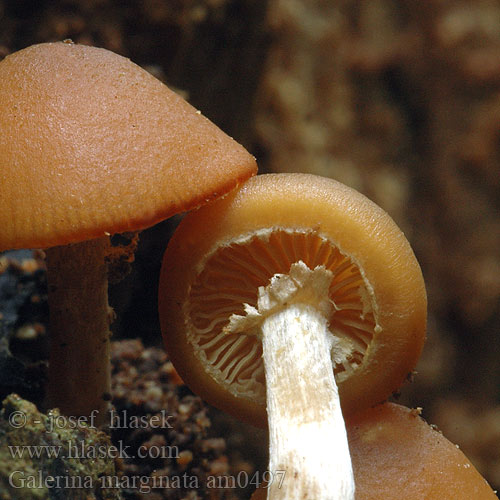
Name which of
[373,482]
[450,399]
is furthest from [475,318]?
[373,482]

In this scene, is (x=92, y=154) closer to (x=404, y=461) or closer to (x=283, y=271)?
(x=283, y=271)

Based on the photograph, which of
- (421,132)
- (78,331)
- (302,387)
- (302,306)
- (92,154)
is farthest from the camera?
(421,132)

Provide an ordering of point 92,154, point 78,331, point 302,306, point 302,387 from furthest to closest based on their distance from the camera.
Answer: point 78,331, point 302,306, point 302,387, point 92,154

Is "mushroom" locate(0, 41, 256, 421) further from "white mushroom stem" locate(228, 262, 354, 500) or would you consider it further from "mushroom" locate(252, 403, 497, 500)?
"mushroom" locate(252, 403, 497, 500)

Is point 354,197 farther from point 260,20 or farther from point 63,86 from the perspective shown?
point 260,20

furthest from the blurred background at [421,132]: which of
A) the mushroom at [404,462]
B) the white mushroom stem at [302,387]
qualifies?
the mushroom at [404,462]

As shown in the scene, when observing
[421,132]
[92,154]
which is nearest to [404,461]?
[92,154]
